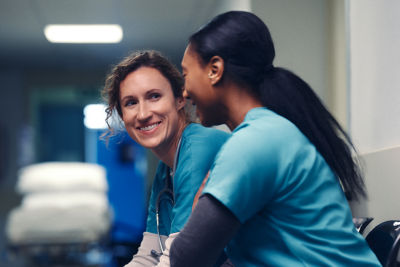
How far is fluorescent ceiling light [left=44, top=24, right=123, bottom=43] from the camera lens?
5172 millimetres

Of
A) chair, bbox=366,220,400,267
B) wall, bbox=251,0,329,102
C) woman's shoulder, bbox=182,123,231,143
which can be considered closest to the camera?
chair, bbox=366,220,400,267

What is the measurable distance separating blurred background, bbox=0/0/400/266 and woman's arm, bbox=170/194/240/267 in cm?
Answer: 76

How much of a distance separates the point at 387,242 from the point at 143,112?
0.82 meters

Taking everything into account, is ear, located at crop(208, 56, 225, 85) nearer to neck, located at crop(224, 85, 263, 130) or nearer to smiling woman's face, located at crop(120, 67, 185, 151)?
neck, located at crop(224, 85, 263, 130)

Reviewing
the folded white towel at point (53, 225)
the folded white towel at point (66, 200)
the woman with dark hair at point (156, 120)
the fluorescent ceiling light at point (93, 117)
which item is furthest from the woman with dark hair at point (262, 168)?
the fluorescent ceiling light at point (93, 117)

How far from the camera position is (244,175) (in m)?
1.01

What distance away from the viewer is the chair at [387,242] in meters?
1.15

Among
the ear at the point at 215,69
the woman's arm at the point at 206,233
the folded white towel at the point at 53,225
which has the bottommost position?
the folded white towel at the point at 53,225

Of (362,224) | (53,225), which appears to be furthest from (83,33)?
(362,224)

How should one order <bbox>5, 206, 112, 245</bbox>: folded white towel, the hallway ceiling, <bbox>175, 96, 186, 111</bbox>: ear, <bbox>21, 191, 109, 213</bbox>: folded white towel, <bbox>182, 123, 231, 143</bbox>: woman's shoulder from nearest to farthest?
<bbox>182, 123, 231, 143</bbox>: woman's shoulder, <bbox>175, 96, 186, 111</bbox>: ear, the hallway ceiling, <bbox>5, 206, 112, 245</bbox>: folded white towel, <bbox>21, 191, 109, 213</bbox>: folded white towel

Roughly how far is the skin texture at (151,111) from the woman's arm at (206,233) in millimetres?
679

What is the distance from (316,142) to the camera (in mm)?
1150

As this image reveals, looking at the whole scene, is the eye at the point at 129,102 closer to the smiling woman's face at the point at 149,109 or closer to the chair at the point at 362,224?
the smiling woman's face at the point at 149,109

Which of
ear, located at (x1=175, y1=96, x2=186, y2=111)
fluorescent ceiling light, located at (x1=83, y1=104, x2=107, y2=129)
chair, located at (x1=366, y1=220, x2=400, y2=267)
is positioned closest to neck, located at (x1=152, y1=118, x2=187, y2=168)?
ear, located at (x1=175, y1=96, x2=186, y2=111)
